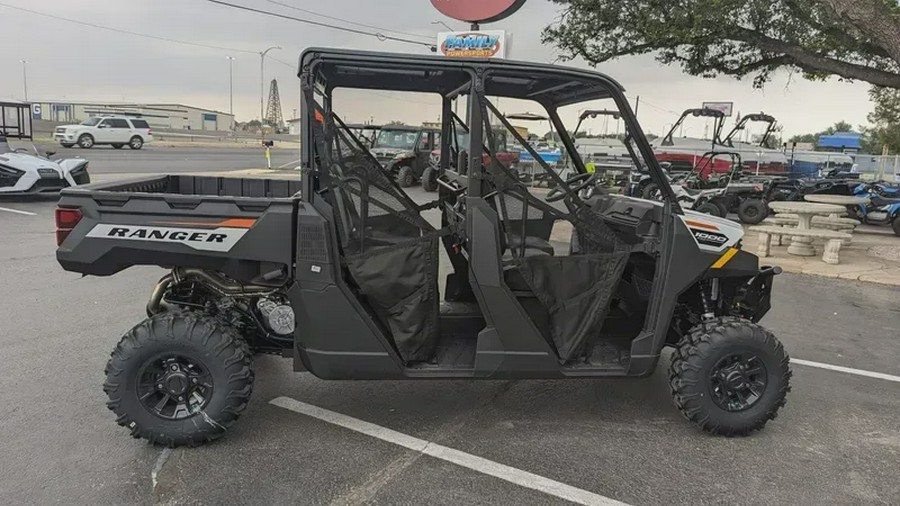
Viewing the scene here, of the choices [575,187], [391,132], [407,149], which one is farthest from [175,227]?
[575,187]

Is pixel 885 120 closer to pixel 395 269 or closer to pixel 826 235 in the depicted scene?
pixel 826 235

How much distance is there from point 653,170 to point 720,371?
1.21 m

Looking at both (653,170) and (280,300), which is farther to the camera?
(280,300)

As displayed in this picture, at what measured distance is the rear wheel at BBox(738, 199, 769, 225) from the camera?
13773 mm

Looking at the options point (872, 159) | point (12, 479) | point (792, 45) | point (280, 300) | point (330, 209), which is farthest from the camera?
point (872, 159)

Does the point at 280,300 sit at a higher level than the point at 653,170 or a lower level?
lower

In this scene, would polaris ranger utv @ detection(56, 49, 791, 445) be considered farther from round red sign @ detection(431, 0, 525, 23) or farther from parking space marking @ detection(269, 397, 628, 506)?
round red sign @ detection(431, 0, 525, 23)

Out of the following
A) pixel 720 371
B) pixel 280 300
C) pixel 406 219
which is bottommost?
pixel 720 371

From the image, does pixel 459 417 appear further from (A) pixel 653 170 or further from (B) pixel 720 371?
(A) pixel 653 170

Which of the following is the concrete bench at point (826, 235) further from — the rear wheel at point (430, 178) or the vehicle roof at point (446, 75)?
the vehicle roof at point (446, 75)

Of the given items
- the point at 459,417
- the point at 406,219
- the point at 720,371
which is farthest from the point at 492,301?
the point at 720,371

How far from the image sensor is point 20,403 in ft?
12.4

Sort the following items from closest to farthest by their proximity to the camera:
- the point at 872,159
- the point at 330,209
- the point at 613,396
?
the point at 330,209 < the point at 613,396 < the point at 872,159

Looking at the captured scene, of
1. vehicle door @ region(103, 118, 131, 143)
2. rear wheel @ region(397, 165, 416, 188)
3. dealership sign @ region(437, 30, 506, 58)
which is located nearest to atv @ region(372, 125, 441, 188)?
rear wheel @ region(397, 165, 416, 188)
